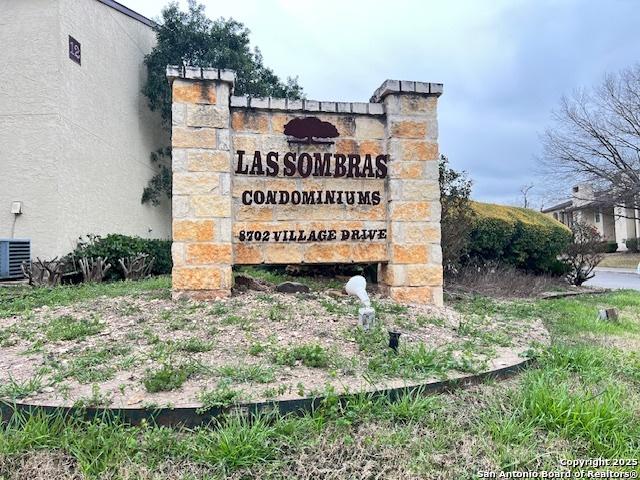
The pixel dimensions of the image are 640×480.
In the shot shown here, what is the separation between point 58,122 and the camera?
347 inches

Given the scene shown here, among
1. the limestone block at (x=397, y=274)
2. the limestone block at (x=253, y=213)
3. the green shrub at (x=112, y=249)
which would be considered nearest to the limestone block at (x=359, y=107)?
the limestone block at (x=253, y=213)

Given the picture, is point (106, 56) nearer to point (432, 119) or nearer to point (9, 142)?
point (9, 142)

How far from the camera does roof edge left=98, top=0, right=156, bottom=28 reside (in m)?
10.6

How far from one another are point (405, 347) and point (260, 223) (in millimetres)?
2511

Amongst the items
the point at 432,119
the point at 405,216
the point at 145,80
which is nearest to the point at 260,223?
the point at 405,216

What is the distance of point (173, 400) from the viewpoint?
2451mm

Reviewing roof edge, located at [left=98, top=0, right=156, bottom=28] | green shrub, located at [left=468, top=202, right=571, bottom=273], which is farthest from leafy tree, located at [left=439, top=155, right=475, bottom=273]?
roof edge, located at [left=98, top=0, right=156, bottom=28]

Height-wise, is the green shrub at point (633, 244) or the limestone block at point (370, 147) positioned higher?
the limestone block at point (370, 147)

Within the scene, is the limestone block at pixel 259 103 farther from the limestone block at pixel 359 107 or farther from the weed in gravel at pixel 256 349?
the weed in gravel at pixel 256 349

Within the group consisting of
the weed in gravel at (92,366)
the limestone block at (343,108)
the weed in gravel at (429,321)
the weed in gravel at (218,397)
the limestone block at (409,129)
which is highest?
the limestone block at (343,108)

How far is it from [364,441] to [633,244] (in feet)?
109

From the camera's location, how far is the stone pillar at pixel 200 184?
4.91 meters

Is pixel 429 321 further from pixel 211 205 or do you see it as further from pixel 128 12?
pixel 128 12

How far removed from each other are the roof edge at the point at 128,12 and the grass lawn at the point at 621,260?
2440 centimetres
